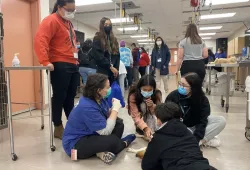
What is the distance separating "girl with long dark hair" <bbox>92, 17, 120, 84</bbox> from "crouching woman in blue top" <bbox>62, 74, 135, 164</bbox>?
0.72 m

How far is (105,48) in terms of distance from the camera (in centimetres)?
234

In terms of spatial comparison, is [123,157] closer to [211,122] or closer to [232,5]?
[211,122]

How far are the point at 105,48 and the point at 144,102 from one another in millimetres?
737

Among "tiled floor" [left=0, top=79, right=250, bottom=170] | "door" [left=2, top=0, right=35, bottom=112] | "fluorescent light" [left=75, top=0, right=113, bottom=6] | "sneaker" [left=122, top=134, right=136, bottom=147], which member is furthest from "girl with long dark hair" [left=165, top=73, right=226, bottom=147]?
"fluorescent light" [left=75, top=0, right=113, bottom=6]

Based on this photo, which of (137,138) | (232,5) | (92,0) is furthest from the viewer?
(232,5)

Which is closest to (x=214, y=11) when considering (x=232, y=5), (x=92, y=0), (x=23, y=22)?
(x=232, y=5)

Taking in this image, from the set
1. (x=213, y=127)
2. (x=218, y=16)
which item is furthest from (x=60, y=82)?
(x=218, y=16)

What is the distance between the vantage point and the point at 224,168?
1.53 m

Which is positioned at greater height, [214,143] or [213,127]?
[213,127]

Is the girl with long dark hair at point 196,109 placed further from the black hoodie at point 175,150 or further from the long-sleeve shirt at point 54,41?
the long-sleeve shirt at point 54,41

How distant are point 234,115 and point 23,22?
11.1 ft

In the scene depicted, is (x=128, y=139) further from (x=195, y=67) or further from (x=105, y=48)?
(x=195, y=67)

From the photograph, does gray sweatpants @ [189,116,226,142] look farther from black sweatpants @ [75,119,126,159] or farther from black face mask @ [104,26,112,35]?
black face mask @ [104,26,112,35]

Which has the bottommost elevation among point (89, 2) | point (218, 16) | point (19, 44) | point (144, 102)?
point (144, 102)
